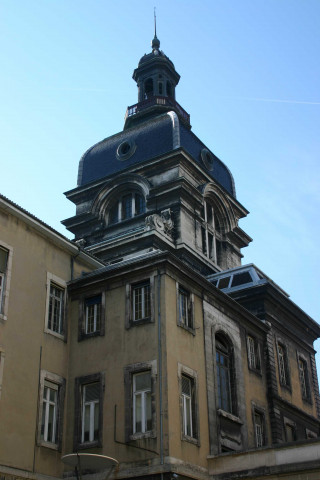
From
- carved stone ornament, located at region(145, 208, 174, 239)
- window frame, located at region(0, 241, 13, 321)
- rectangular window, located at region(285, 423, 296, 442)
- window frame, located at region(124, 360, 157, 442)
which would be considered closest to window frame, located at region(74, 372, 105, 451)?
window frame, located at region(124, 360, 157, 442)

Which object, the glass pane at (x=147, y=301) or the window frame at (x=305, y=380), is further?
the window frame at (x=305, y=380)

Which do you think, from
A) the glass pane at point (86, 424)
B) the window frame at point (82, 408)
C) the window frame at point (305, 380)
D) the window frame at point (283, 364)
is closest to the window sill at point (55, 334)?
the window frame at point (82, 408)

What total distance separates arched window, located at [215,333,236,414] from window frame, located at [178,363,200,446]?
6.70 feet

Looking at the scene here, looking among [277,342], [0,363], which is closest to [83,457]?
[0,363]

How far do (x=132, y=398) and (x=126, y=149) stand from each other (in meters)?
28.7

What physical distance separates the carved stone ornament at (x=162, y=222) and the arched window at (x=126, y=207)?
259 cm

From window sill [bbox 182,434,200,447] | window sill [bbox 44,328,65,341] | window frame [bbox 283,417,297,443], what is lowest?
window sill [bbox 182,434,200,447]

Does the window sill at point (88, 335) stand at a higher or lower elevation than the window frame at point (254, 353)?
lower

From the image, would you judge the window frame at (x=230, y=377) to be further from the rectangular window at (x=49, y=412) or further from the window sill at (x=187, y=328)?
the rectangular window at (x=49, y=412)

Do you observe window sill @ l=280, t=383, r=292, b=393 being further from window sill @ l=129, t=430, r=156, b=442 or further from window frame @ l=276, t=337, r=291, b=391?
window sill @ l=129, t=430, r=156, b=442

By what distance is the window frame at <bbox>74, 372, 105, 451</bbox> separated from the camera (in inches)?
945

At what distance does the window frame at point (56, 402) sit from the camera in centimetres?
2397

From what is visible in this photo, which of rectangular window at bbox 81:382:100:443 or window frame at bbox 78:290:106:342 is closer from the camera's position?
rectangular window at bbox 81:382:100:443

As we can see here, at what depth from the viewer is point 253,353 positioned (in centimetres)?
3077
